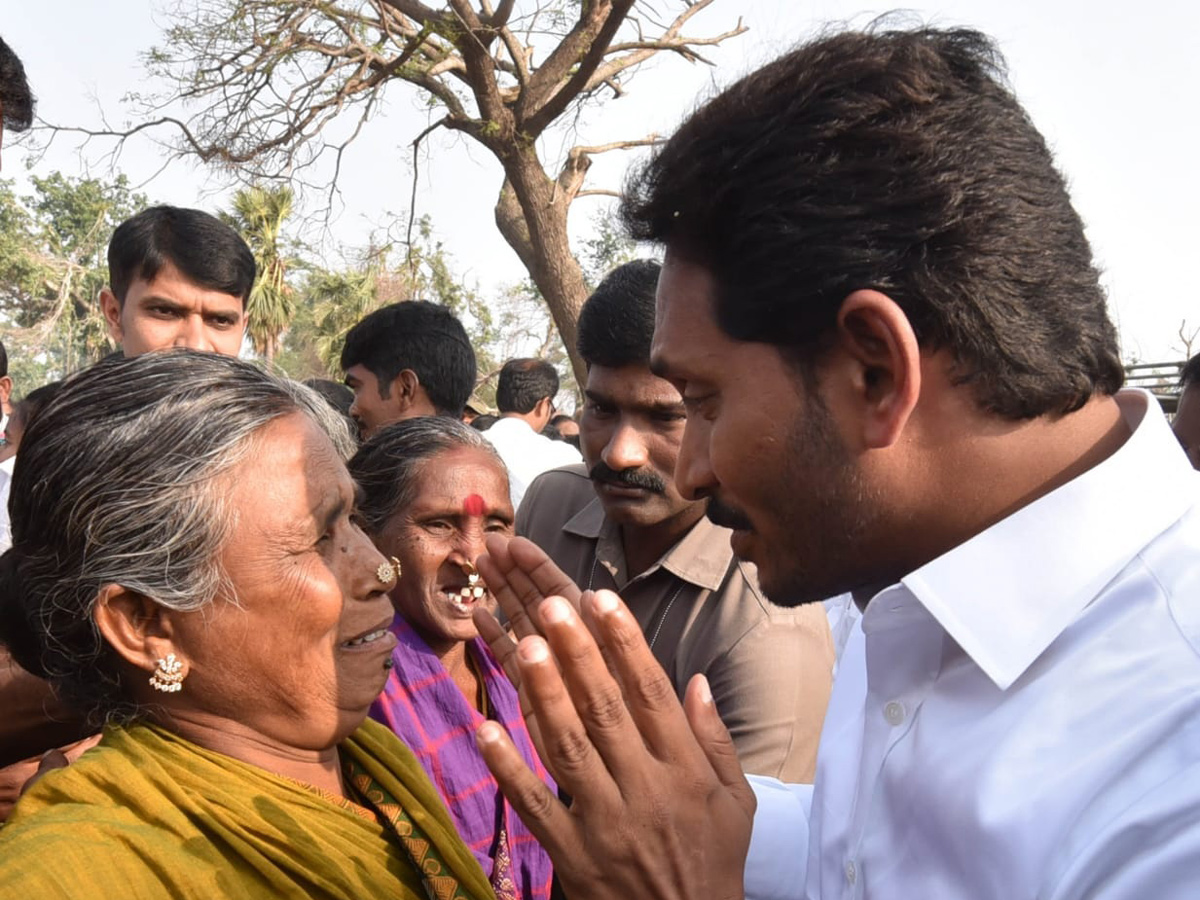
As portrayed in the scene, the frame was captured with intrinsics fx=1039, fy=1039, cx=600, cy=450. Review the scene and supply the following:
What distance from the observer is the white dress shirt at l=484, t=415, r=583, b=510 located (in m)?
5.88

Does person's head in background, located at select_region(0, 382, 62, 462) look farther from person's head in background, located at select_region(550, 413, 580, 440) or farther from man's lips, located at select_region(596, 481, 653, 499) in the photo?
person's head in background, located at select_region(550, 413, 580, 440)

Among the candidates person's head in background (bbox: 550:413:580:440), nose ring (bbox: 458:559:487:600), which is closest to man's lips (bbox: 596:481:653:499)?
nose ring (bbox: 458:559:487:600)

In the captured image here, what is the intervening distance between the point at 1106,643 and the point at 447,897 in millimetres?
1259

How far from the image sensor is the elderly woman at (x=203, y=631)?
1779 mm

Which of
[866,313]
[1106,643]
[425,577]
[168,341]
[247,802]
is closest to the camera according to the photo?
[1106,643]

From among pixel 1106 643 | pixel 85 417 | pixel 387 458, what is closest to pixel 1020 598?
pixel 1106 643

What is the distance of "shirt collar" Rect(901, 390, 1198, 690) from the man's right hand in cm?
44

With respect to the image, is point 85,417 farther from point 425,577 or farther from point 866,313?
point 866,313

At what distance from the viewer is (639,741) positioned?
1.47 metres

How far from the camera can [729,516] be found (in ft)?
5.88

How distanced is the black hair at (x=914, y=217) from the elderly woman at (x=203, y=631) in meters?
0.92

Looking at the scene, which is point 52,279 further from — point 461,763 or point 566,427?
point 461,763

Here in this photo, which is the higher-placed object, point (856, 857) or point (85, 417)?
point (85, 417)

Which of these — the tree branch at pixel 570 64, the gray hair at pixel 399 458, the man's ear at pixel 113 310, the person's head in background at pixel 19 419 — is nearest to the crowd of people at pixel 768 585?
the gray hair at pixel 399 458
